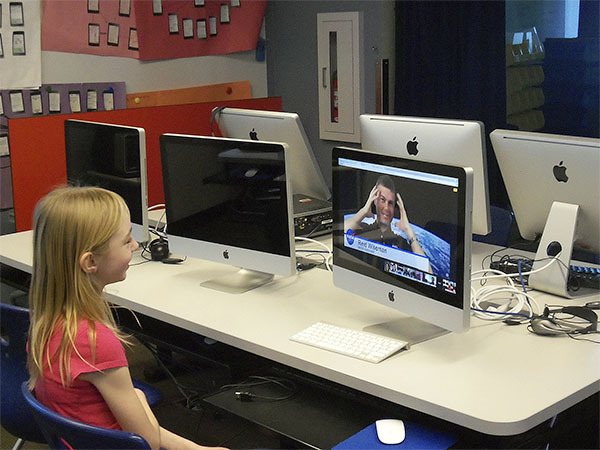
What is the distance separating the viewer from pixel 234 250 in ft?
8.38

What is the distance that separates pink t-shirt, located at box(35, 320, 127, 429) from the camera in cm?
168

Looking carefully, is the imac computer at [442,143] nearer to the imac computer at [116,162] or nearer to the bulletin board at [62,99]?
the imac computer at [116,162]

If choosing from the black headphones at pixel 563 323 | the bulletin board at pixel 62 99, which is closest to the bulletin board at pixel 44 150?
the bulletin board at pixel 62 99

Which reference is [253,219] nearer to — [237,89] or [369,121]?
[369,121]

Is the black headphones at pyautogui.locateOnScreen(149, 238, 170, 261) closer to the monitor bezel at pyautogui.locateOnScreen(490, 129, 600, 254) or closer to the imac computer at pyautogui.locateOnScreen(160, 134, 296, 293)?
the imac computer at pyautogui.locateOnScreen(160, 134, 296, 293)

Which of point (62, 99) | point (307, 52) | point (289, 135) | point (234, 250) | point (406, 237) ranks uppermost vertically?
point (307, 52)

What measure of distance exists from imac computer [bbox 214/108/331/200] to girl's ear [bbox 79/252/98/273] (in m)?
1.25

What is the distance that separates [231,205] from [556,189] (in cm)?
97

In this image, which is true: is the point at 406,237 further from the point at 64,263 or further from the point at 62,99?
the point at 62,99

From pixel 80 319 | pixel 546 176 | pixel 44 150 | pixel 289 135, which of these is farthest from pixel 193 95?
pixel 80 319

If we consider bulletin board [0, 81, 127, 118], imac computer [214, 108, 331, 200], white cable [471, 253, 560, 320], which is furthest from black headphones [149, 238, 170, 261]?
bulletin board [0, 81, 127, 118]

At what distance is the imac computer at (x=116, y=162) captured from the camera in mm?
2783

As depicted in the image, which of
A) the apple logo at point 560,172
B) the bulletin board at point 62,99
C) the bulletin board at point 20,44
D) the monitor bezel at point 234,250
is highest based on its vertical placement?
the bulletin board at point 20,44

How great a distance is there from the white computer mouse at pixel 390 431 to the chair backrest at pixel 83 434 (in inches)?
20.7
